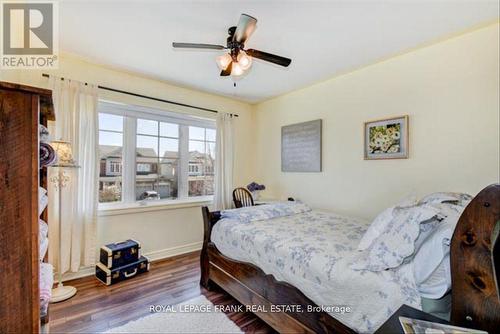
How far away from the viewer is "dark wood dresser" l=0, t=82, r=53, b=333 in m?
0.70

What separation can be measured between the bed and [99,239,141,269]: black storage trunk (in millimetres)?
875

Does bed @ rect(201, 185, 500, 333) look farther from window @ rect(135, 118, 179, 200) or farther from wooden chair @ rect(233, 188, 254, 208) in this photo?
window @ rect(135, 118, 179, 200)

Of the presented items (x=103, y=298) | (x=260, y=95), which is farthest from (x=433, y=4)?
(x=103, y=298)

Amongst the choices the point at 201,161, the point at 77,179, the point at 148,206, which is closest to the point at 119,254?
the point at 148,206

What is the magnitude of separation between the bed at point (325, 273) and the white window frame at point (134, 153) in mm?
1225

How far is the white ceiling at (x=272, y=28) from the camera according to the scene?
5.67 ft

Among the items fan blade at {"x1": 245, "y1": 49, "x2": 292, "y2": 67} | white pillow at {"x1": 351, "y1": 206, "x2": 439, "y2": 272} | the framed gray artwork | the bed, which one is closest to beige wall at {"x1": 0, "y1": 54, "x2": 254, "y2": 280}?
the framed gray artwork

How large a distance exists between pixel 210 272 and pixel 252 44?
7.50 feet

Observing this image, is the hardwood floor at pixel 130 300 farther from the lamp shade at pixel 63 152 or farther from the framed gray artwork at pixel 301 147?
the framed gray artwork at pixel 301 147

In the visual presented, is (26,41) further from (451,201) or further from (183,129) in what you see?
(451,201)

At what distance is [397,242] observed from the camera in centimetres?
125

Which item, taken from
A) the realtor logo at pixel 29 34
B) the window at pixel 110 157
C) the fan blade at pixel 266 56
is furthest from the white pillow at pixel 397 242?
the window at pixel 110 157

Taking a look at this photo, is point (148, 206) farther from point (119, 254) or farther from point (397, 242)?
point (397, 242)

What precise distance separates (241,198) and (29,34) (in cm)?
290
